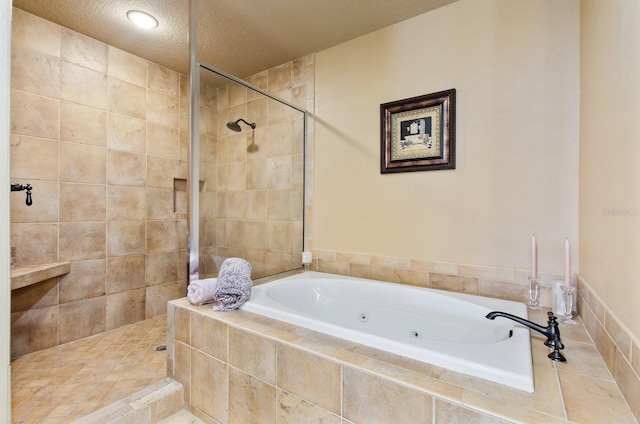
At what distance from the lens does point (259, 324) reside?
1.35 m

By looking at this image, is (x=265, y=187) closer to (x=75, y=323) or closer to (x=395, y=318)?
(x=395, y=318)

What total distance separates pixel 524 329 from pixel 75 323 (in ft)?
9.83

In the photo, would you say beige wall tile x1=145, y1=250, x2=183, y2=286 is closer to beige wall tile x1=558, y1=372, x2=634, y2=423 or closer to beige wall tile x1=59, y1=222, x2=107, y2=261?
beige wall tile x1=59, y1=222, x2=107, y2=261

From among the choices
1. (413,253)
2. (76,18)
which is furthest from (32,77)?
(413,253)

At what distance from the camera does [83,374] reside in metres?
1.77

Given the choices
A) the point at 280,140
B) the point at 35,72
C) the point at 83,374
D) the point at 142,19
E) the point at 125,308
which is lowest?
the point at 83,374

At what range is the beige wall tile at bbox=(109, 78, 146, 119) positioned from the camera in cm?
248

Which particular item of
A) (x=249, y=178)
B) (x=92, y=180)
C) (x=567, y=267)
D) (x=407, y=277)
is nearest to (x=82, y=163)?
(x=92, y=180)

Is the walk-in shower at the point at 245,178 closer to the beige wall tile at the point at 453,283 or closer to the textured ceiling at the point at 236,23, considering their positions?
the textured ceiling at the point at 236,23

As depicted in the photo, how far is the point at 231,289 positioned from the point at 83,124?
76.3 inches

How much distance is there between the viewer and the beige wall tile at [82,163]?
2213mm

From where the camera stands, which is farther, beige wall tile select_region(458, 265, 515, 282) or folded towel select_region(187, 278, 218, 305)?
beige wall tile select_region(458, 265, 515, 282)

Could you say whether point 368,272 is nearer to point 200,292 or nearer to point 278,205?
point 278,205

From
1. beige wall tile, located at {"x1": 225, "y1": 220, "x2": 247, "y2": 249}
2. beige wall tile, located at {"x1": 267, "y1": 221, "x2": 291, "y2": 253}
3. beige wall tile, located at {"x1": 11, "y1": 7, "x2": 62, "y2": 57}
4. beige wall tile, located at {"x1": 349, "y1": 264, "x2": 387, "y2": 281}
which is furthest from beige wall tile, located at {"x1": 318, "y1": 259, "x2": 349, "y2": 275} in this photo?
beige wall tile, located at {"x1": 11, "y1": 7, "x2": 62, "y2": 57}
